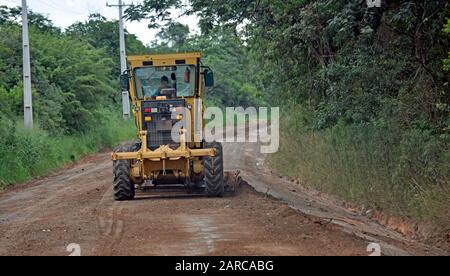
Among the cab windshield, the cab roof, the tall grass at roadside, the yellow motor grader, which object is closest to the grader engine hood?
the yellow motor grader

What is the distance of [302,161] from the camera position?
22875 millimetres

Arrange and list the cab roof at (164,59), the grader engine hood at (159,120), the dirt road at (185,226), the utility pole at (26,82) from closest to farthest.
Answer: the dirt road at (185,226) → the grader engine hood at (159,120) → the cab roof at (164,59) → the utility pole at (26,82)

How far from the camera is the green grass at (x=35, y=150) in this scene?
2398cm

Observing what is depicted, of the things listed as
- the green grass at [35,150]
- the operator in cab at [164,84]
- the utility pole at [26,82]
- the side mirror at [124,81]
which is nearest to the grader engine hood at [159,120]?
the operator in cab at [164,84]

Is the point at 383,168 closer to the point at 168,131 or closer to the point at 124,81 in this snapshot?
the point at 168,131

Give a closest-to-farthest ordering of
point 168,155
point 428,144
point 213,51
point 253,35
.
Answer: point 428,144 < point 168,155 < point 253,35 < point 213,51

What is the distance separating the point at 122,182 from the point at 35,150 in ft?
34.6

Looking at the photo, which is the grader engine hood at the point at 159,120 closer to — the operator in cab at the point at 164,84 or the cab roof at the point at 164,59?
the operator in cab at the point at 164,84

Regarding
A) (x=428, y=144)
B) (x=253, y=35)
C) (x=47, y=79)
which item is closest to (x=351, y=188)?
(x=428, y=144)

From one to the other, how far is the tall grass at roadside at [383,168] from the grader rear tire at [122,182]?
469cm

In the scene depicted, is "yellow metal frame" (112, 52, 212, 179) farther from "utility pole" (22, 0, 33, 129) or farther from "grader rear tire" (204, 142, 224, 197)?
"utility pole" (22, 0, 33, 129)
